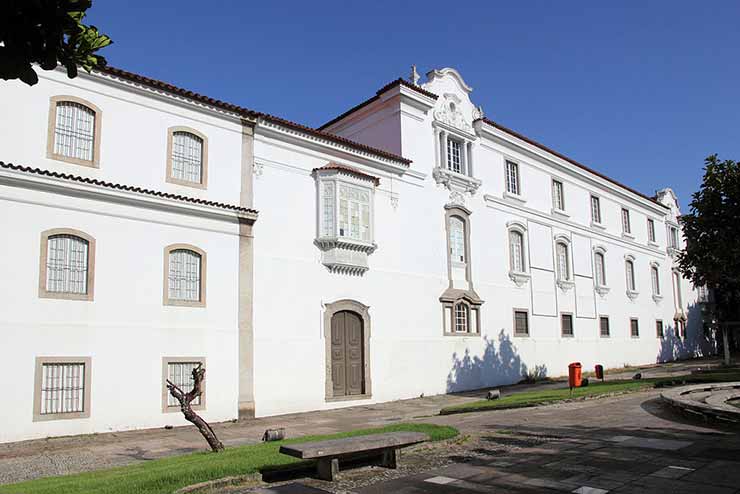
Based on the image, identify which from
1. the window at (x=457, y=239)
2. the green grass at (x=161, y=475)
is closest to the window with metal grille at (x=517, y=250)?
the window at (x=457, y=239)

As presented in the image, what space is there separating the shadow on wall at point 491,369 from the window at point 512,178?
6.51 meters

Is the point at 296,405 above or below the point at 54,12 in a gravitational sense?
below

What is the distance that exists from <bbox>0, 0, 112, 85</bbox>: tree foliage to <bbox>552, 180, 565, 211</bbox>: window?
27297mm

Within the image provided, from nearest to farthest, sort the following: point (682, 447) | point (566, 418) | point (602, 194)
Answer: point (682, 447), point (566, 418), point (602, 194)

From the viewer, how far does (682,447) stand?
883 cm

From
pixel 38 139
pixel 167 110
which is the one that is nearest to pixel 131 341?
pixel 38 139

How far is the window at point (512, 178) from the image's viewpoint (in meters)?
26.5

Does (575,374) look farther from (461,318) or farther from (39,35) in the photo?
(39,35)

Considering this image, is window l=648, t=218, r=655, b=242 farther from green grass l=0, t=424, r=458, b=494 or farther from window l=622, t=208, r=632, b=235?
green grass l=0, t=424, r=458, b=494

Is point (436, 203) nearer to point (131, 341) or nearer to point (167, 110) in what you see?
point (167, 110)

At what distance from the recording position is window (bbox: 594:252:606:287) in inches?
1245

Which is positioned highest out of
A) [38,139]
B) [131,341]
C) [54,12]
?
[38,139]

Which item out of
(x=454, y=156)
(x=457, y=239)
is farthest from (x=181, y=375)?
(x=454, y=156)

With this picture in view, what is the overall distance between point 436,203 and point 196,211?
9.81 meters
